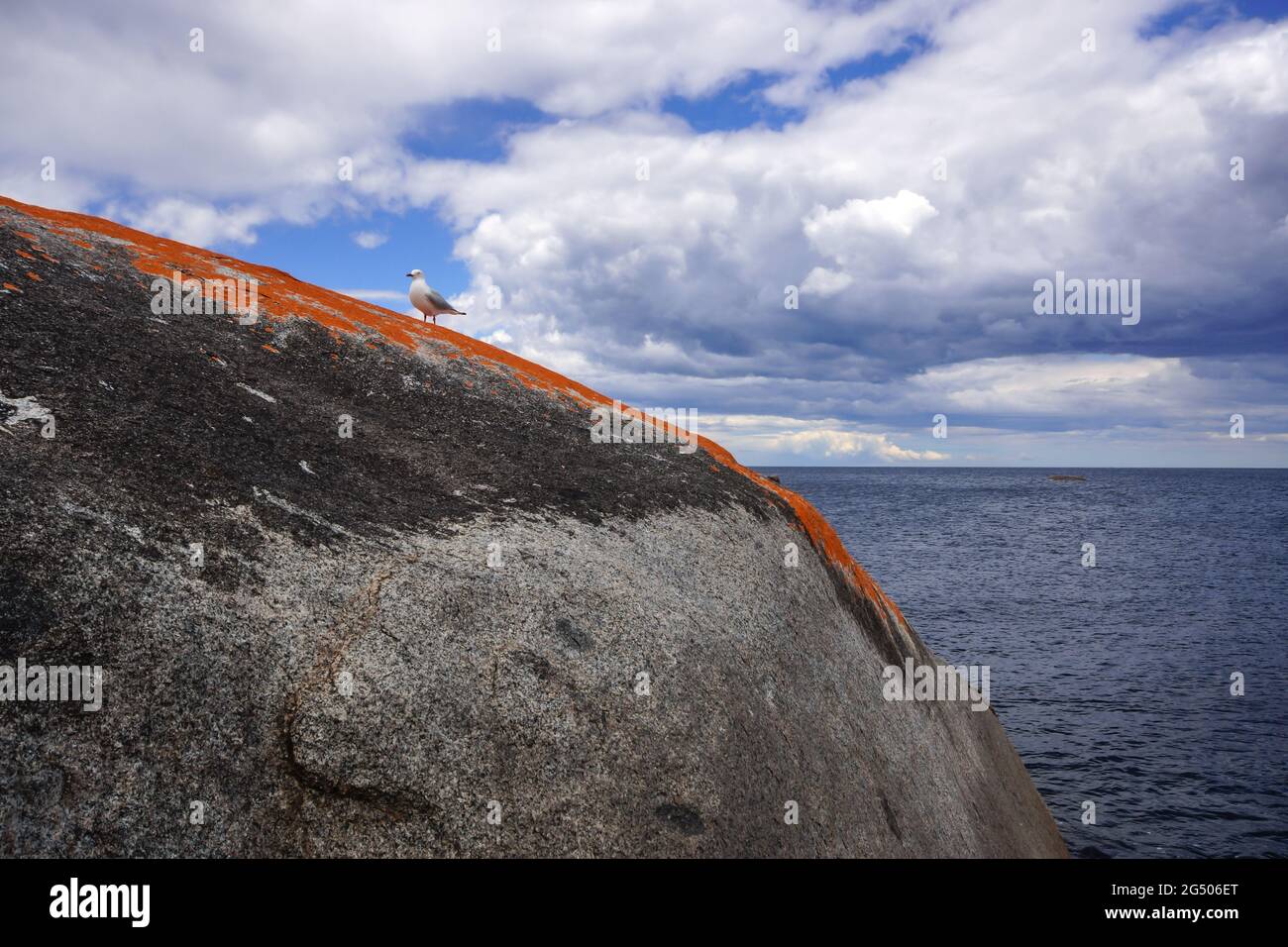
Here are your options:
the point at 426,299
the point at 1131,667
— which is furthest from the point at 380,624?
the point at 1131,667

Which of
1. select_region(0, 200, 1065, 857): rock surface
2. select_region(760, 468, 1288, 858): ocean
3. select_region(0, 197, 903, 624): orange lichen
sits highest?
select_region(0, 197, 903, 624): orange lichen

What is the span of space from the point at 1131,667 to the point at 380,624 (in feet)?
112

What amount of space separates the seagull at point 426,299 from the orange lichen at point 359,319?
3.39ft

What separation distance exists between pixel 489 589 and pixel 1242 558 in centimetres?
7578

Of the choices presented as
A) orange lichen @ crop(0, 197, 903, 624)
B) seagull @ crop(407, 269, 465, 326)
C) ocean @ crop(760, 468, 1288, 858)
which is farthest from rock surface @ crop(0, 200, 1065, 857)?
ocean @ crop(760, 468, 1288, 858)

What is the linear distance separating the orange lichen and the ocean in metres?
11.3

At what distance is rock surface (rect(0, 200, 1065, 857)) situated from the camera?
5867 millimetres

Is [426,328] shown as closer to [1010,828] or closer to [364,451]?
[364,451]

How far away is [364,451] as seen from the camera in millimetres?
9508

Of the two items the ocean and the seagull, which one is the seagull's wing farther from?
the ocean

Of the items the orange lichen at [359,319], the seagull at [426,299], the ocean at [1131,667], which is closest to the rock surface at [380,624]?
the orange lichen at [359,319]

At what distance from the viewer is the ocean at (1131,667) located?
2027 cm

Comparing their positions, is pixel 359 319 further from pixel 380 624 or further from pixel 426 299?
pixel 380 624
